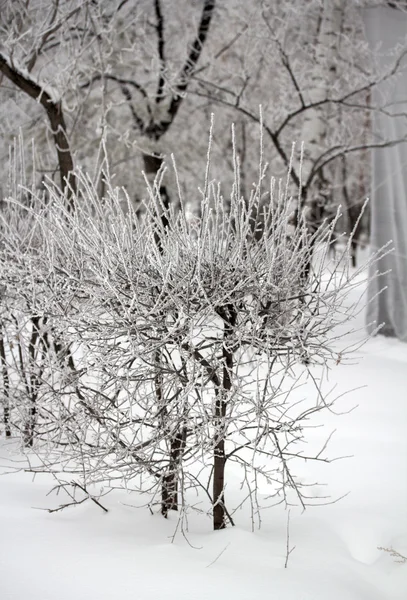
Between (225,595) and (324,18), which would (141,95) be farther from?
(225,595)

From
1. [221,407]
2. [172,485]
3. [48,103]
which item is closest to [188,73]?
[48,103]

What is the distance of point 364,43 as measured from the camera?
8.94 metres

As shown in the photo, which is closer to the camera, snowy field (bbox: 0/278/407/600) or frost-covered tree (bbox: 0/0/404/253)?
snowy field (bbox: 0/278/407/600)

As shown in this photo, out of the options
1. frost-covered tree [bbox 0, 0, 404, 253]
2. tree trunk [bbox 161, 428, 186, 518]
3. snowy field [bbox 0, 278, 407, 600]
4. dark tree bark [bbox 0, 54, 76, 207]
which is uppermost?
frost-covered tree [bbox 0, 0, 404, 253]

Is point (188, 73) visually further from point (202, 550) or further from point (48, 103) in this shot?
point (202, 550)

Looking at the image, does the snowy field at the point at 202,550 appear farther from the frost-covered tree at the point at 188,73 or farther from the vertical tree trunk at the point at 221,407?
the frost-covered tree at the point at 188,73

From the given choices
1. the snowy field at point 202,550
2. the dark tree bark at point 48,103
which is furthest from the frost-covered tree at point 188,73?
the snowy field at point 202,550

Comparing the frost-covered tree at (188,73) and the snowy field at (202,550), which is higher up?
the frost-covered tree at (188,73)

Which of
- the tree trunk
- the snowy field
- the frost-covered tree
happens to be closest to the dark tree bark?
the frost-covered tree

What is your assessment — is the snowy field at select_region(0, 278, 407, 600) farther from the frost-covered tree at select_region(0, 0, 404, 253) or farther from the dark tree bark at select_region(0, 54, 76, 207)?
the frost-covered tree at select_region(0, 0, 404, 253)

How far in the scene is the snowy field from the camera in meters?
2.61

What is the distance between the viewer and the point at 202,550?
9.75 ft

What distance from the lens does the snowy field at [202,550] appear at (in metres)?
2.61

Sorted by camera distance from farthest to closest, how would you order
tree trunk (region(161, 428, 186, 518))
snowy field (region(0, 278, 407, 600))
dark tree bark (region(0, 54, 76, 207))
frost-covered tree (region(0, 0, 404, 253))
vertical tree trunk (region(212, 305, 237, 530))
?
1. frost-covered tree (region(0, 0, 404, 253))
2. dark tree bark (region(0, 54, 76, 207))
3. tree trunk (region(161, 428, 186, 518))
4. vertical tree trunk (region(212, 305, 237, 530))
5. snowy field (region(0, 278, 407, 600))
